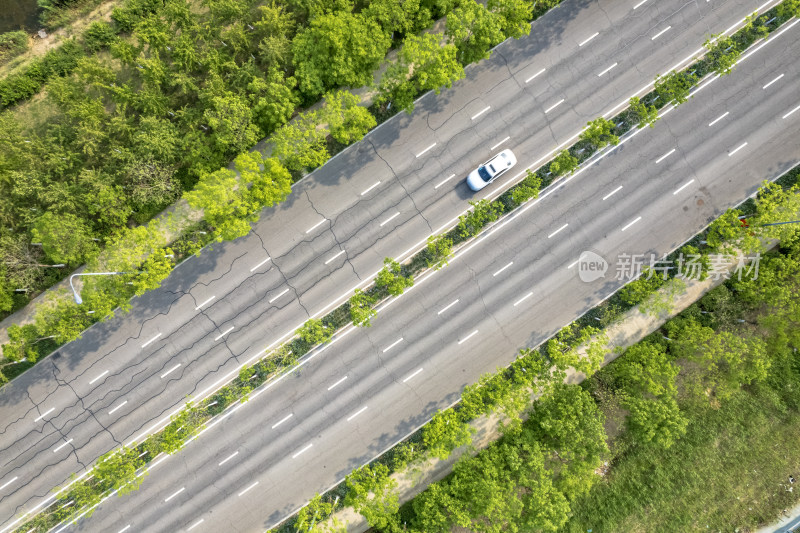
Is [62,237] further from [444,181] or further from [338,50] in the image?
[444,181]

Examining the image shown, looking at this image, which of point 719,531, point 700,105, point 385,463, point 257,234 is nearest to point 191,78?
point 257,234

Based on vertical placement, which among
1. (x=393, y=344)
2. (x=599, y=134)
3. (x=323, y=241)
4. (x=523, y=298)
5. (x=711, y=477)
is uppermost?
(x=323, y=241)

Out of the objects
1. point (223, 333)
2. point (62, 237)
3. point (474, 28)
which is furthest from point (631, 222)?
point (62, 237)

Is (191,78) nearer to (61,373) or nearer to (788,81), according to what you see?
(61,373)

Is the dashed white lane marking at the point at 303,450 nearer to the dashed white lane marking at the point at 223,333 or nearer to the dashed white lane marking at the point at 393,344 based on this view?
the dashed white lane marking at the point at 393,344

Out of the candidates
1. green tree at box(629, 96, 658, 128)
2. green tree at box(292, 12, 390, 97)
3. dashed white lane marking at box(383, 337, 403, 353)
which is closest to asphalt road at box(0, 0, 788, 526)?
green tree at box(629, 96, 658, 128)

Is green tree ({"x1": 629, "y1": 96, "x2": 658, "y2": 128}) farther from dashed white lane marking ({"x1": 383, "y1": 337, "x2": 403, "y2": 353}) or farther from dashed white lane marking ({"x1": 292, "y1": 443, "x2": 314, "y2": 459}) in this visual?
dashed white lane marking ({"x1": 292, "y1": 443, "x2": 314, "y2": 459})
